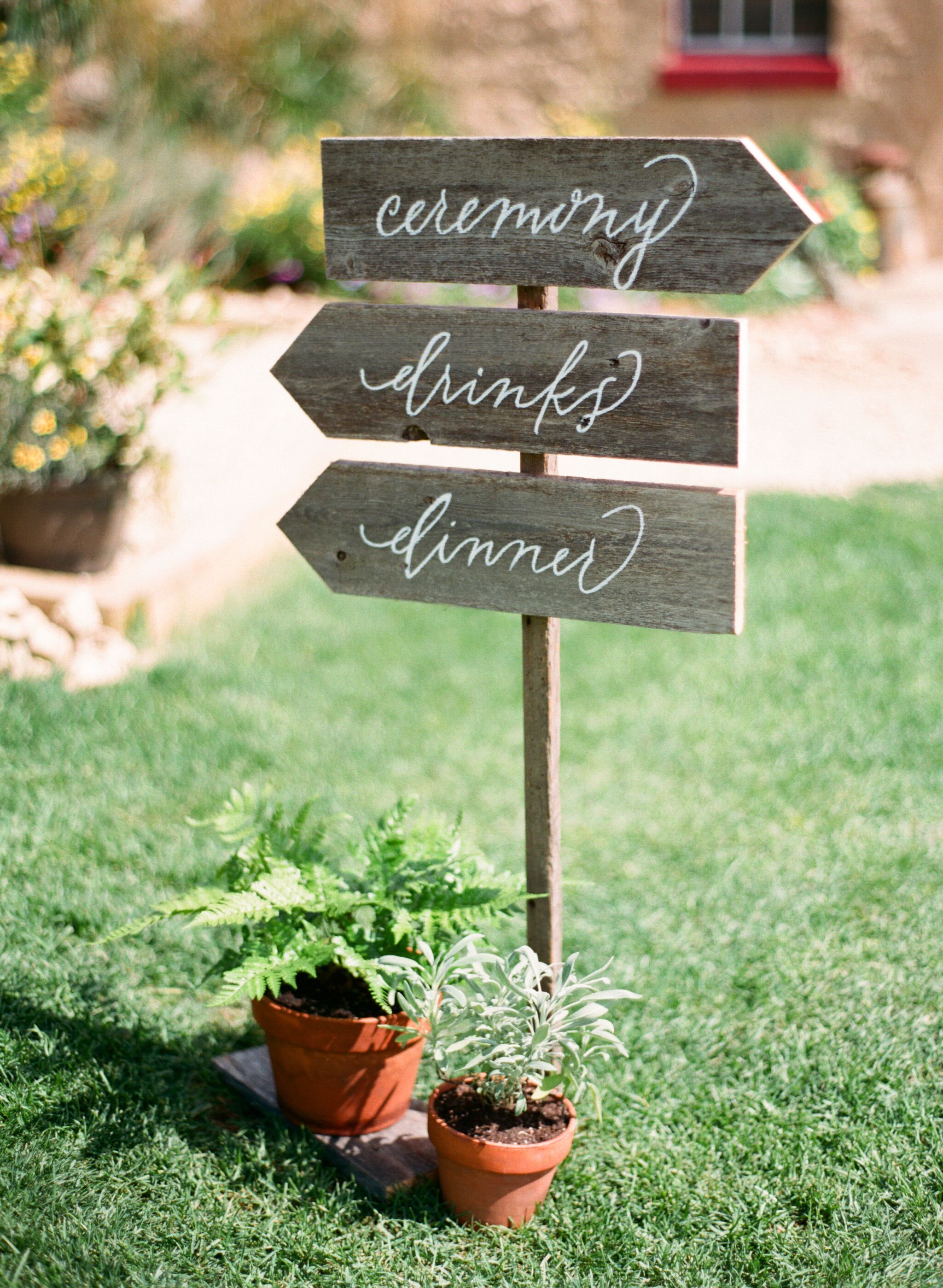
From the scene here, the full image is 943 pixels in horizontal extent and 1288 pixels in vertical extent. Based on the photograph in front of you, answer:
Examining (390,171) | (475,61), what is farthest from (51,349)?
(475,61)

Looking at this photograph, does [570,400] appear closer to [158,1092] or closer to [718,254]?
[718,254]

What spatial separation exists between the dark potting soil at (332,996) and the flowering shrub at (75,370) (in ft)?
9.09

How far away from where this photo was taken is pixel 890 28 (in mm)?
10352

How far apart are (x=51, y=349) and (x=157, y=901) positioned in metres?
2.52

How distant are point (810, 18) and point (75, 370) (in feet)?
28.7

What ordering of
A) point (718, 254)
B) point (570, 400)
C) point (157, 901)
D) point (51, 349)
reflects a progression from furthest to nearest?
point (51, 349) → point (157, 901) → point (570, 400) → point (718, 254)

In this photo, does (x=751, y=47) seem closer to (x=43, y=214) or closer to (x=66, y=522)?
(x=43, y=214)

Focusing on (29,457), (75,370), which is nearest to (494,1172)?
(29,457)

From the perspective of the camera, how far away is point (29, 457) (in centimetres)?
452

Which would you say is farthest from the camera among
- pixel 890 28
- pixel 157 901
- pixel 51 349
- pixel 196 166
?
pixel 890 28

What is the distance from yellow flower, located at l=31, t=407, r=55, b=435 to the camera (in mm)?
4543

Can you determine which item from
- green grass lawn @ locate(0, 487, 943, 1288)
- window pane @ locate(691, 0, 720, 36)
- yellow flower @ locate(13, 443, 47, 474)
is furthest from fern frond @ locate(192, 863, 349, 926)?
window pane @ locate(691, 0, 720, 36)

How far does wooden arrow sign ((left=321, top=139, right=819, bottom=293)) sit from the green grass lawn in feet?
4.32

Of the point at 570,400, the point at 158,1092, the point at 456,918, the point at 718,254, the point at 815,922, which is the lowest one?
the point at 815,922
